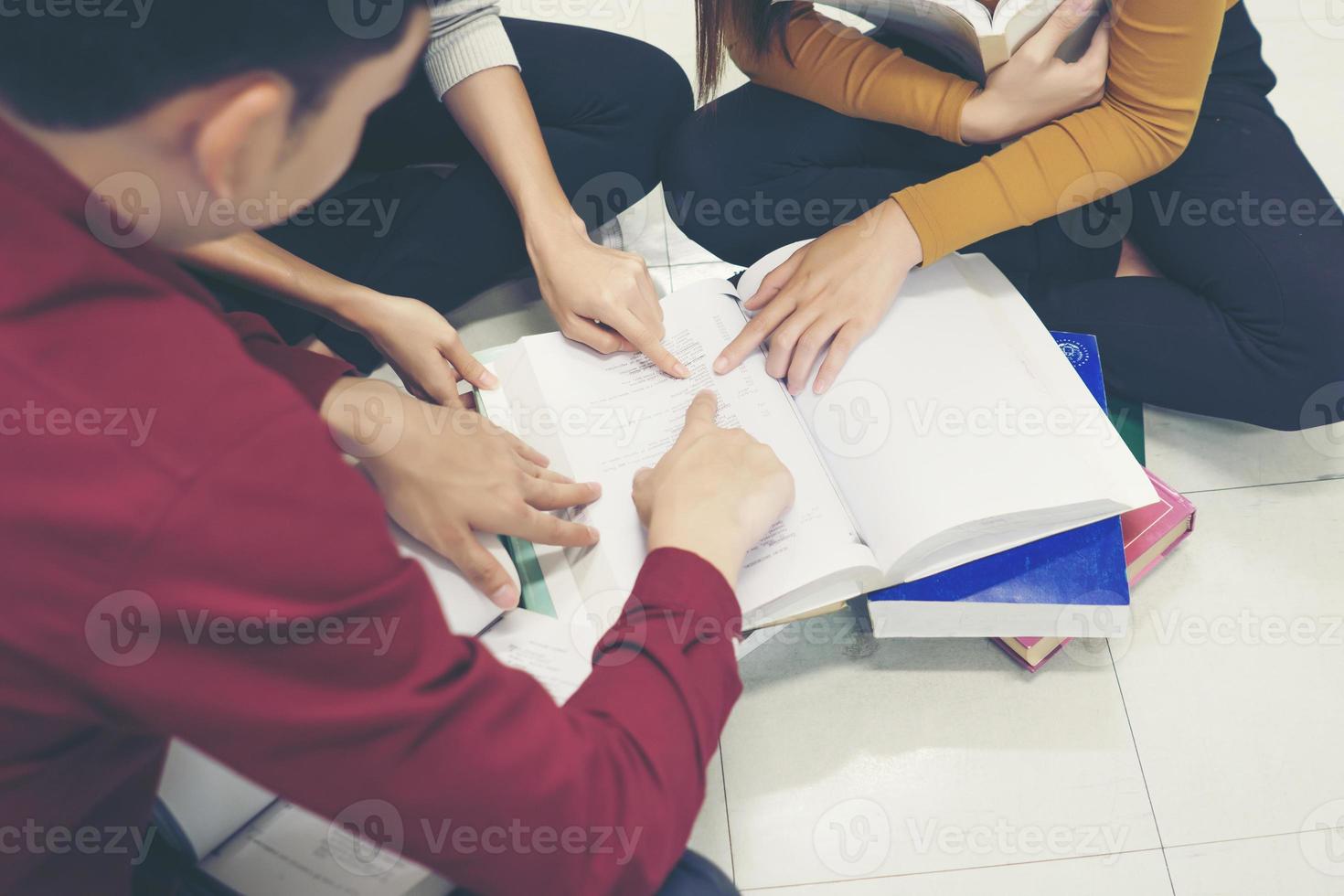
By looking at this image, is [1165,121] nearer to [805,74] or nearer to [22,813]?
[805,74]

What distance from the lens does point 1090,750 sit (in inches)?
37.2

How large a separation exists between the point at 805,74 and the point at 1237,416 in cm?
61

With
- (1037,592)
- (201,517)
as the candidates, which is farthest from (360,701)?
(1037,592)

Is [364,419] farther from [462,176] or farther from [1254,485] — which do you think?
[1254,485]

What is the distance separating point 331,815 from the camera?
1.57ft

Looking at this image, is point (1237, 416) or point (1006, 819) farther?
point (1237, 416)

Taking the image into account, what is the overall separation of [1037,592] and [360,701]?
0.61 meters

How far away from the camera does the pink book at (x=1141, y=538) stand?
0.95 metres

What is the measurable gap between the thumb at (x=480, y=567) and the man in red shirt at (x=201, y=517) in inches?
7.8

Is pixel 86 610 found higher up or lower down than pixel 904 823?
higher up

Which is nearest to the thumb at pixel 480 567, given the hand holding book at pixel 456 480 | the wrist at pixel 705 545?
the hand holding book at pixel 456 480

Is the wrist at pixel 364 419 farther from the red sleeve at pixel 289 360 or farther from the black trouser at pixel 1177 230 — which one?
the black trouser at pixel 1177 230

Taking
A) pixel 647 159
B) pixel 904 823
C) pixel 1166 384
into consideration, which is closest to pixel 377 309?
pixel 647 159

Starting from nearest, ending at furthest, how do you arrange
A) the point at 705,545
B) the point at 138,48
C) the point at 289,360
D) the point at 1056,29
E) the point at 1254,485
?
the point at 138,48, the point at 705,545, the point at 289,360, the point at 1056,29, the point at 1254,485
